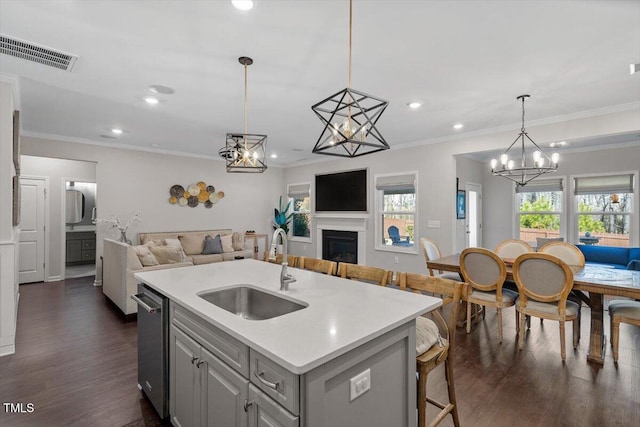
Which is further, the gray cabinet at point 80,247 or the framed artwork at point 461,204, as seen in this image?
the gray cabinet at point 80,247

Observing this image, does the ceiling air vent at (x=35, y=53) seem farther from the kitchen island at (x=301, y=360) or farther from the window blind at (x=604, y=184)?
the window blind at (x=604, y=184)

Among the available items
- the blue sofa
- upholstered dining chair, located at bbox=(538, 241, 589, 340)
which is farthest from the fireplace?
the blue sofa

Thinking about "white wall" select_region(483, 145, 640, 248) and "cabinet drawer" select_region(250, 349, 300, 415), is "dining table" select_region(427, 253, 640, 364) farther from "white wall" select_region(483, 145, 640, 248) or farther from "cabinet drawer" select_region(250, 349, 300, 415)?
"white wall" select_region(483, 145, 640, 248)

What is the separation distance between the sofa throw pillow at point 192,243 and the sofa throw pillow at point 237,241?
693 mm

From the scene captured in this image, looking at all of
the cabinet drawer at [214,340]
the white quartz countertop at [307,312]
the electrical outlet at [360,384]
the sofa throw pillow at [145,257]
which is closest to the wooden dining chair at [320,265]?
Answer: the white quartz countertop at [307,312]

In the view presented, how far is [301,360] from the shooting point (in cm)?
102

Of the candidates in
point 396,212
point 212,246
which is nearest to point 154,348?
point 212,246

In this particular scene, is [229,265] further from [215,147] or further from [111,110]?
[215,147]

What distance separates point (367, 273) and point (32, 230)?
22.0 ft

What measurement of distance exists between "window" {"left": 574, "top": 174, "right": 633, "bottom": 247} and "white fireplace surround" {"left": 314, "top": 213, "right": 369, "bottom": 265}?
4152 mm

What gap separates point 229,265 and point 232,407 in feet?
5.42

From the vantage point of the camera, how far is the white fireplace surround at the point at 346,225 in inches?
253

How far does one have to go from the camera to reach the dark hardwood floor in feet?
6.78

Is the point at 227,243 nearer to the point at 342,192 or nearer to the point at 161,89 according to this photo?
the point at 342,192
